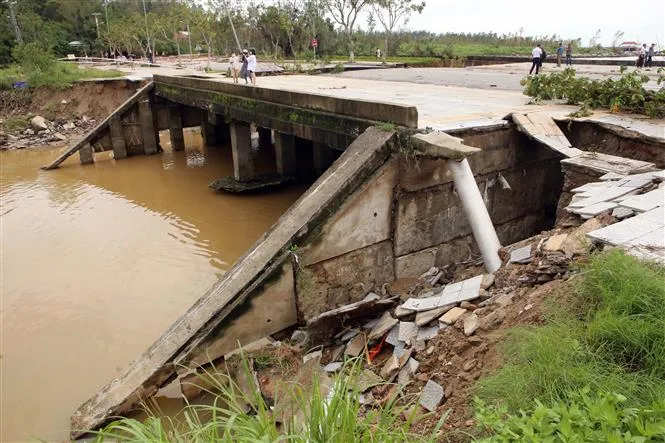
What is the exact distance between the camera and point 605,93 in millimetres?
8492

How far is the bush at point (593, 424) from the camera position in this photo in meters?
2.11

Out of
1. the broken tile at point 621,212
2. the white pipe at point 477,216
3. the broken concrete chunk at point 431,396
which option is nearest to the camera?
the broken concrete chunk at point 431,396

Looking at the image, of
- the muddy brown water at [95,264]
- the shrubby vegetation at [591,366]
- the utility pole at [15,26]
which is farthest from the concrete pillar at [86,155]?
the utility pole at [15,26]

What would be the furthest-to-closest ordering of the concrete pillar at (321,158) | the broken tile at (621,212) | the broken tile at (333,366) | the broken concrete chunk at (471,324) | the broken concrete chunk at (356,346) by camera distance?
the concrete pillar at (321,158) < the broken concrete chunk at (356,346) < the broken tile at (333,366) < the broken tile at (621,212) < the broken concrete chunk at (471,324)

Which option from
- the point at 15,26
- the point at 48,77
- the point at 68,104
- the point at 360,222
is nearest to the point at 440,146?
the point at 360,222

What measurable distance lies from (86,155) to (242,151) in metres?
7.42

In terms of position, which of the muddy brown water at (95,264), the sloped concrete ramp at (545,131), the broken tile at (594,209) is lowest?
the muddy brown water at (95,264)

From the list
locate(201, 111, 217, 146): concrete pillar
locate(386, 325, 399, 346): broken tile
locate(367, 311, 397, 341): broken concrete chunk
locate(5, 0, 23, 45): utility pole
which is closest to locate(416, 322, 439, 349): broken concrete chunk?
locate(386, 325, 399, 346): broken tile

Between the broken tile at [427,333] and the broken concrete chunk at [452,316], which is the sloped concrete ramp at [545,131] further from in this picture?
the broken tile at [427,333]

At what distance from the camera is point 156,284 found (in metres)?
8.12

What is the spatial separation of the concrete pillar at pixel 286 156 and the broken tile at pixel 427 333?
8758 millimetres

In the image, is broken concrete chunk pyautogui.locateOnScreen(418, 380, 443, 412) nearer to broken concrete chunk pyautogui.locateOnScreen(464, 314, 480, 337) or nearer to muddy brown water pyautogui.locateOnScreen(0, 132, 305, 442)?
broken concrete chunk pyautogui.locateOnScreen(464, 314, 480, 337)

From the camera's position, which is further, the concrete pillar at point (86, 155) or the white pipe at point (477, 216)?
the concrete pillar at point (86, 155)

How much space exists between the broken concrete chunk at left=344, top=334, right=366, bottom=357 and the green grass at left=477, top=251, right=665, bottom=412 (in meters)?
2.10
